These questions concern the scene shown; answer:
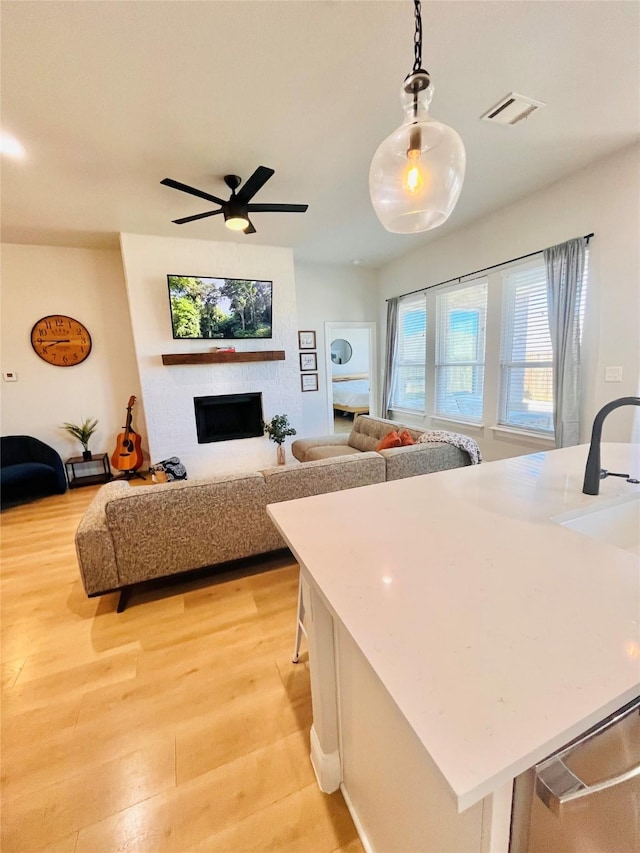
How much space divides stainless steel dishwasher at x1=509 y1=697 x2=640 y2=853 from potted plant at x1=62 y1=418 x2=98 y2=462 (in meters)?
4.72

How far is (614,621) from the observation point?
0.61 metres

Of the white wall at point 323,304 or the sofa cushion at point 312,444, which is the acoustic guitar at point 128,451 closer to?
the sofa cushion at point 312,444

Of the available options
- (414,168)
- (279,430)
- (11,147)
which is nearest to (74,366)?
(11,147)

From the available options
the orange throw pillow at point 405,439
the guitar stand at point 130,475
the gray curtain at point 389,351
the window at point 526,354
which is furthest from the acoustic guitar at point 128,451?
the window at point 526,354

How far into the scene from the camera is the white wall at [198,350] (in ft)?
12.7

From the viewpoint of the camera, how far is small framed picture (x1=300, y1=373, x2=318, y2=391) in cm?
519

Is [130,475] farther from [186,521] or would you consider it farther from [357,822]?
[357,822]

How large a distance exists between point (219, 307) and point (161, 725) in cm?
384

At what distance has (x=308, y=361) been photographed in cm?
521

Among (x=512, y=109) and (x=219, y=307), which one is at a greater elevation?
(x=512, y=109)

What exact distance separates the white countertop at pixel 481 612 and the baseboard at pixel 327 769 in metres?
0.73

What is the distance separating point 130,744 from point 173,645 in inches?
17.9

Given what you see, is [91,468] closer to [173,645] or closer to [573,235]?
[173,645]

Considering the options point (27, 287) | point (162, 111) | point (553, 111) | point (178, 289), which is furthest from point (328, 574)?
point (27, 287)
